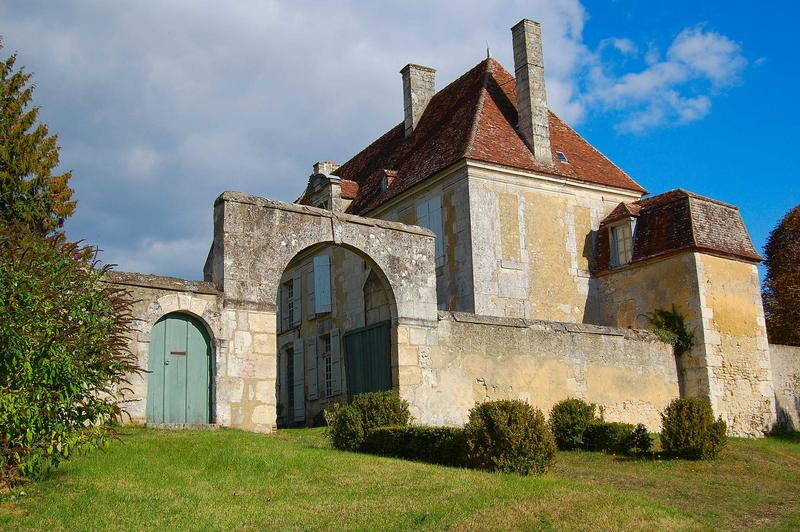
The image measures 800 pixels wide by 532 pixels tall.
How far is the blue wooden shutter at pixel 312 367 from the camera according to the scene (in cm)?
2146

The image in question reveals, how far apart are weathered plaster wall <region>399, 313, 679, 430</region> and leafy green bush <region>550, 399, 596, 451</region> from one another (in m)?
1.42

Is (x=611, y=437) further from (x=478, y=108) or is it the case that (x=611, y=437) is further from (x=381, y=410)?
(x=478, y=108)

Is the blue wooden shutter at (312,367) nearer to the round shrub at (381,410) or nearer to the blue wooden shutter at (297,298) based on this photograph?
the blue wooden shutter at (297,298)

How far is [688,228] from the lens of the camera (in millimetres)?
17953

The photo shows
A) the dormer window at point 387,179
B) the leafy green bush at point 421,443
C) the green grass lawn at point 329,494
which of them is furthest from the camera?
the dormer window at point 387,179

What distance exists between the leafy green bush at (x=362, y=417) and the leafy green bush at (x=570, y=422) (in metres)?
2.66

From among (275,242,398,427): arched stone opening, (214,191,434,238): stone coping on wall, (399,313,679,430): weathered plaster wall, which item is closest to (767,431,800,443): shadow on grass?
(399,313,679,430): weathered plaster wall

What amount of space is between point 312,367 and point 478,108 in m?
7.73

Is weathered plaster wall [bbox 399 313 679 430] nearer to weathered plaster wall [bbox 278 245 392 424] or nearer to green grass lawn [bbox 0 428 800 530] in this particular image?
green grass lawn [bbox 0 428 800 530]

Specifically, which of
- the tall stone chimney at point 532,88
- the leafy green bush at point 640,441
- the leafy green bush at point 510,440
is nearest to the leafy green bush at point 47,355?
the leafy green bush at point 510,440

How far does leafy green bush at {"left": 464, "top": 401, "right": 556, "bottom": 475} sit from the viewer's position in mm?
10203

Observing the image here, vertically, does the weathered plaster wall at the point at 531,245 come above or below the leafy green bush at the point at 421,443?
above

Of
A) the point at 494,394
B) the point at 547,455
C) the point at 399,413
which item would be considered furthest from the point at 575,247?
the point at 547,455

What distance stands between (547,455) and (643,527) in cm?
271
